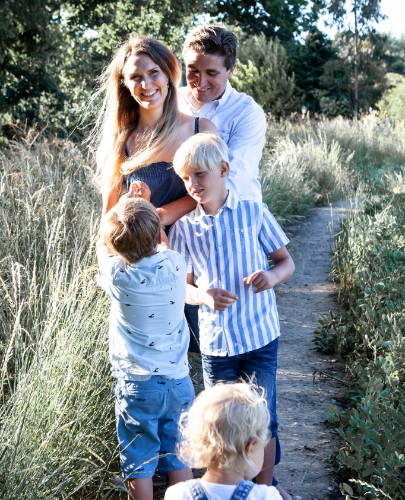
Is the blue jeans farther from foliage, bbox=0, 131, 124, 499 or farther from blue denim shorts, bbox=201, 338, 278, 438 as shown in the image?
foliage, bbox=0, 131, 124, 499

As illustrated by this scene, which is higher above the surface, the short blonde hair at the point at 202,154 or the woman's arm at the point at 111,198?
the short blonde hair at the point at 202,154

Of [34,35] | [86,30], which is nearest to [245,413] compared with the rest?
[34,35]

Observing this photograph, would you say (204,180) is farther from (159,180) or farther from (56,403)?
(56,403)

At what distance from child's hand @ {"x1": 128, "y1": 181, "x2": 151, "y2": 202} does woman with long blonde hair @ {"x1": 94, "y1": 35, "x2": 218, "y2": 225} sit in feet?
Result: 0.06

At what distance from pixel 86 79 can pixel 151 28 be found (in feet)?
6.95

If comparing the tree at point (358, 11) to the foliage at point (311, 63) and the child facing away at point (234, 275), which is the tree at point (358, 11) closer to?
the foliage at point (311, 63)

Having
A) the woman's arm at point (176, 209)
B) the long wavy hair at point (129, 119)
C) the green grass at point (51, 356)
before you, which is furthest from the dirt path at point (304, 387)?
the long wavy hair at point (129, 119)

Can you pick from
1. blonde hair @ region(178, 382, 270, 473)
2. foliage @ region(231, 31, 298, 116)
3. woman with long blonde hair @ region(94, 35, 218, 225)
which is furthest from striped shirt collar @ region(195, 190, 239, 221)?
foliage @ region(231, 31, 298, 116)

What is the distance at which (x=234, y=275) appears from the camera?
212 centimetres

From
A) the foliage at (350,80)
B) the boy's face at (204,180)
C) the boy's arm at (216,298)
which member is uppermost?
the foliage at (350,80)

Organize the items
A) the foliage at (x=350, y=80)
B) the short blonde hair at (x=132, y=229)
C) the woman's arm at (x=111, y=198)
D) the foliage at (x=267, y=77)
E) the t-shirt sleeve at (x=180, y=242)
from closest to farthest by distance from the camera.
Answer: the short blonde hair at (x=132, y=229) → the t-shirt sleeve at (x=180, y=242) → the woman's arm at (x=111, y=198) → the foliage at (x=267, y=77) → the foliage at (x=350, y=80)

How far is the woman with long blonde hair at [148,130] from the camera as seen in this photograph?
2.27 m

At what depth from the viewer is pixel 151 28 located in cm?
1186

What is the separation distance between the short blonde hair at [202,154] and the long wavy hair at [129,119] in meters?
0.29
